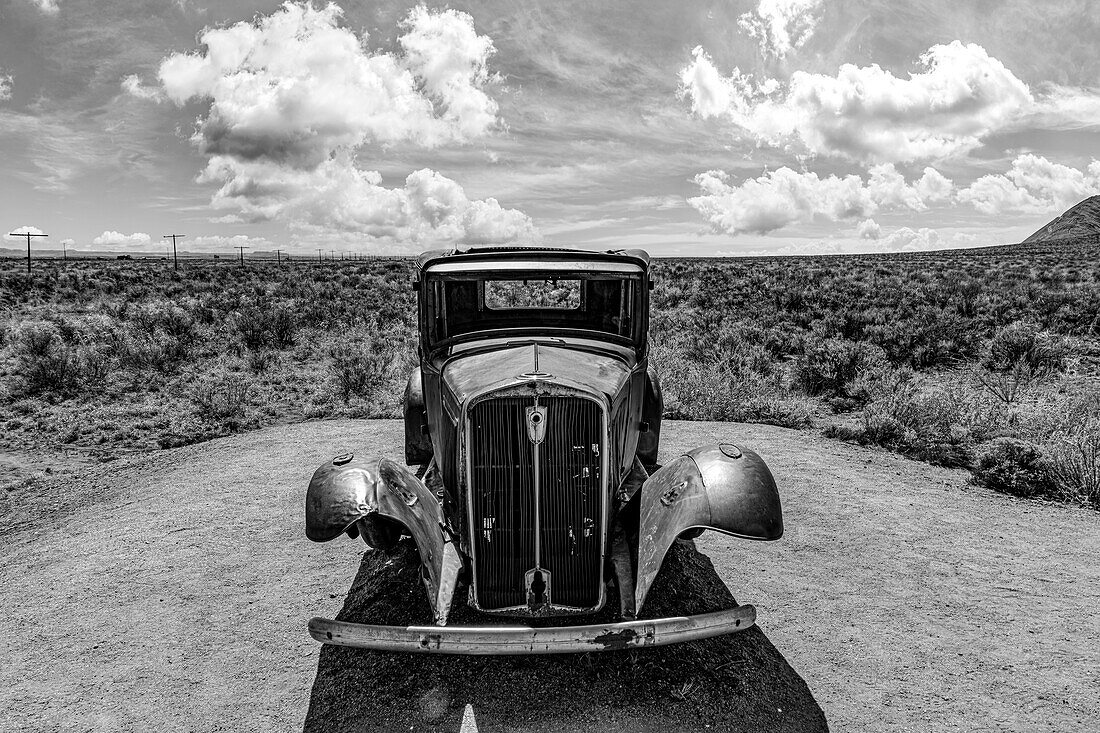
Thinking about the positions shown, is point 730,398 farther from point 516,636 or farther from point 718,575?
point 516,636

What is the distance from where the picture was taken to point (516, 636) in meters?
2.93

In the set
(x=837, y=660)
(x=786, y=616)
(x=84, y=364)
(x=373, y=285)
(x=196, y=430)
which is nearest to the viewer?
(x=837, y=660)

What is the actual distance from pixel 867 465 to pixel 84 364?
43.1 feet

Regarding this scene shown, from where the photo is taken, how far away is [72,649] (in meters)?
3.99

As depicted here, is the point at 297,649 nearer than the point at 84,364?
Yes

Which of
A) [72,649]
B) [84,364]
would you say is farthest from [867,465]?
[84,364]

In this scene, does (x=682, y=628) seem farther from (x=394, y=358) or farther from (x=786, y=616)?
(x=394, y=358)

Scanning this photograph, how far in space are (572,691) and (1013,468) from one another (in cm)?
569

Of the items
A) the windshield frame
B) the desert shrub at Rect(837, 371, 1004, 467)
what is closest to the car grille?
the windshield frame

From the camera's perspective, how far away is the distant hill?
4203 inches

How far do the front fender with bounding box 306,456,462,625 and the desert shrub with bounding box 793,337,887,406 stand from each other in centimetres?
849

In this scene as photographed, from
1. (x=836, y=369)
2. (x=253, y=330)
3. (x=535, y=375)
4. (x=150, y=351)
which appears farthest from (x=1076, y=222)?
(x=535, y=375)

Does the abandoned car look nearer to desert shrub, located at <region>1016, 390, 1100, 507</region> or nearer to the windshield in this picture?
the windshield

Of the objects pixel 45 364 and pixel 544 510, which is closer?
pixel 544 510
